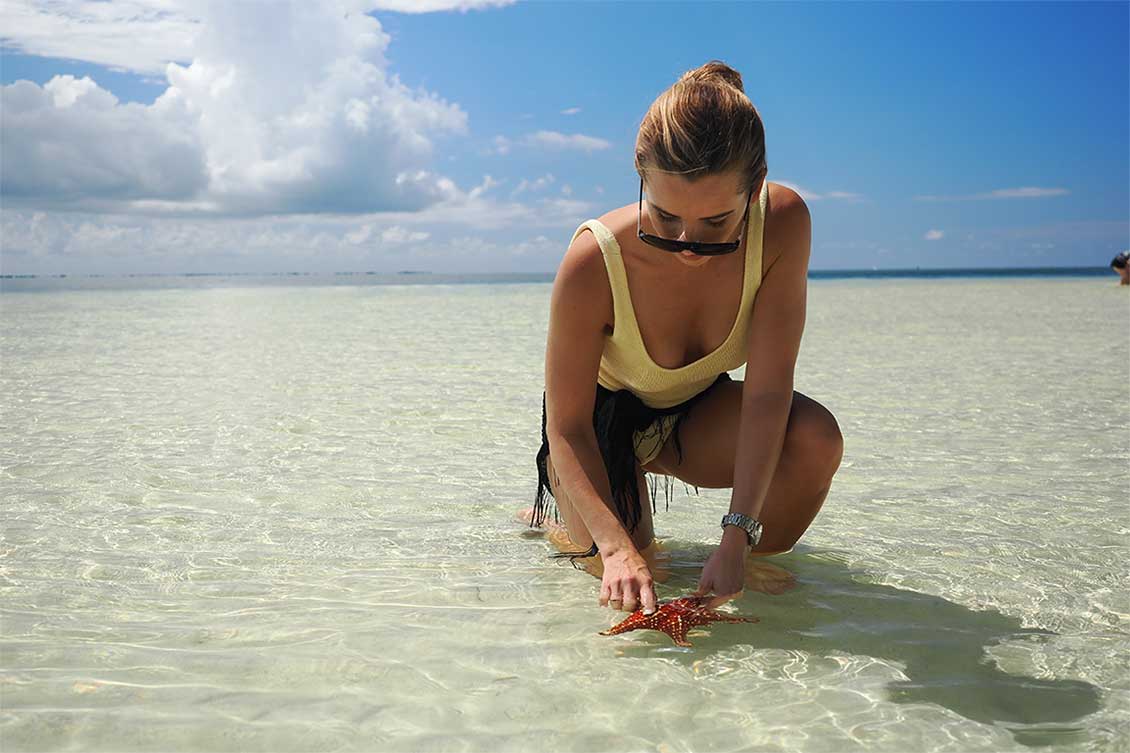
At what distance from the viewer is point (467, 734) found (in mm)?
2035

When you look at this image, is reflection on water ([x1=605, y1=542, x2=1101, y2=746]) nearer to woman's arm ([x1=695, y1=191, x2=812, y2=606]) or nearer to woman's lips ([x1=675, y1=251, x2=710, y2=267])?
woman's arm ([x1=695, y1=191, x2=812, y2=606])

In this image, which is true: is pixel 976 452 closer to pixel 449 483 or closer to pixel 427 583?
pixel 449 483

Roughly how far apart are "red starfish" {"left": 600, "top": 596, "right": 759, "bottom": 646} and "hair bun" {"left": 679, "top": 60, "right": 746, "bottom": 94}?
1424 millimetres

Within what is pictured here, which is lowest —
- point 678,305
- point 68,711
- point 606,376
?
point 68,711

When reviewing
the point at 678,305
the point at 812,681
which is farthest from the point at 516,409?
the point at 812,681

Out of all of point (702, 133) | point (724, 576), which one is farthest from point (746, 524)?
point (702, 133)

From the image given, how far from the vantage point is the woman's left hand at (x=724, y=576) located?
2539 mm

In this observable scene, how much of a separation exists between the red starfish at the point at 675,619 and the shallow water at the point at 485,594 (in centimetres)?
8

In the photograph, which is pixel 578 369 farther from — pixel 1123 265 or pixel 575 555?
Answer: pixel 1123 265

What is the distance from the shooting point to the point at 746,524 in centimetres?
266

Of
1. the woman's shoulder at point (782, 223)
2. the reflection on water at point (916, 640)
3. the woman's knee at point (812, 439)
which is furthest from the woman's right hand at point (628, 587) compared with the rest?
the woman's shoulder at point (782, 223)

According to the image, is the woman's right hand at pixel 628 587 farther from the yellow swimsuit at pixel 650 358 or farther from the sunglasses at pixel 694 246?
the sunglasses at pixel 694 246

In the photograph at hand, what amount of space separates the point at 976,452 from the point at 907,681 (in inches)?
124

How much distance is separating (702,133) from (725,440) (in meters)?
1.28
